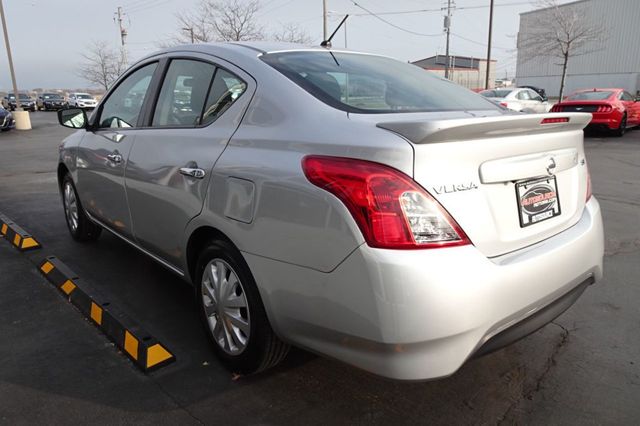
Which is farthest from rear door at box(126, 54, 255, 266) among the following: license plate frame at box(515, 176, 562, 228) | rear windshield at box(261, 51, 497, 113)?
license plate frame at box(515, 176, 562, 228)

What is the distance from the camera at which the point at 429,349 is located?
1.75 metres

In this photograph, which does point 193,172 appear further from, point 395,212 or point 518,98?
point 518,98

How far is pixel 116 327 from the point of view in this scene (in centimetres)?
287

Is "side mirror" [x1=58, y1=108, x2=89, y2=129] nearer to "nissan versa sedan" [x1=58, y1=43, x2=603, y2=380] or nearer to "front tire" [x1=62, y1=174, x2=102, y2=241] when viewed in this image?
"front tire" [x1=62, y1=174, x2=102, y2=241]

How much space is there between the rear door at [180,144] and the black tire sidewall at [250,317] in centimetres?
24

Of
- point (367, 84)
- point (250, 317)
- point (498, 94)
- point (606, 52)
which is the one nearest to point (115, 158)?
point (250, 317)

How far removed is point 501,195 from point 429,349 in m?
0.68

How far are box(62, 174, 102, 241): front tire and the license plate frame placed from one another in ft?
12.2

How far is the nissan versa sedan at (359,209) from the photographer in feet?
5.70

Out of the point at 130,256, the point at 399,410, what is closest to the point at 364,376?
the point at 399,410

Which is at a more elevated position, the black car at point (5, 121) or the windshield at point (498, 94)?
the windshield at point (498, 94)

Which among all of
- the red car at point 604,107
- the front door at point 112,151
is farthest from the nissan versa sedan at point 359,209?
the red car at point 604,107

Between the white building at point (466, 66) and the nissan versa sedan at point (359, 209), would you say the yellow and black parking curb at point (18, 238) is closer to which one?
the nissan versa sedan at point (359, 209)

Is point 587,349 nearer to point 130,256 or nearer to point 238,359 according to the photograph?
point 238,359
